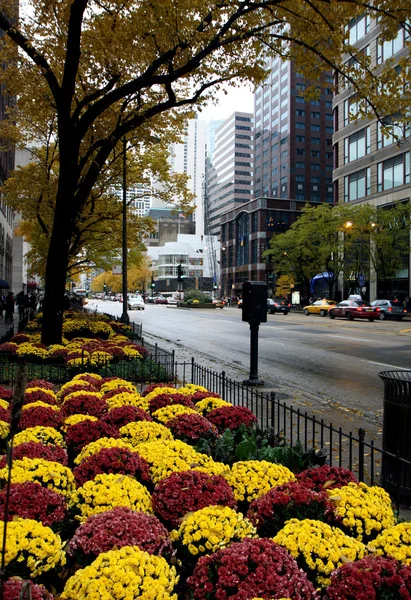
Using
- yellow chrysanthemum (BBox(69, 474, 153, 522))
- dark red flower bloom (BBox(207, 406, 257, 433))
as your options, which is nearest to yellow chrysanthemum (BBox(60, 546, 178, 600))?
yellow chrysanthemum (BBox(69, 474, 153, 522))

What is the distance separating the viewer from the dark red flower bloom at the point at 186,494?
353 centimetres

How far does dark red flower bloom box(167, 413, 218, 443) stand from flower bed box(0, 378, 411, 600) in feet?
0.56

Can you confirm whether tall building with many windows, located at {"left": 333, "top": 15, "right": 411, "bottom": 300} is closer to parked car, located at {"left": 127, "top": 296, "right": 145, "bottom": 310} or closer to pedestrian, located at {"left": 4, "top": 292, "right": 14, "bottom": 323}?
parked car, located at {"left": 127, "top": 296, "right": 145, "bottom": 310}

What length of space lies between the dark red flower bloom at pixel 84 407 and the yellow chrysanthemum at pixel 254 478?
2.29 metres

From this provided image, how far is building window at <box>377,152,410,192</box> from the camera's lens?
1845 inches

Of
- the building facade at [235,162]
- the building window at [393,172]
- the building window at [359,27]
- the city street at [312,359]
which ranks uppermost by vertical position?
the building facade at [235,162]

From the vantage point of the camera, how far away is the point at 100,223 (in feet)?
87.4

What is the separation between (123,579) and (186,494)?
1201 millimetres

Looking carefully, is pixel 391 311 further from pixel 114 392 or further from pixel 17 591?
pixel 17 591

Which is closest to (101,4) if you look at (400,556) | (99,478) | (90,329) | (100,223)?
(90,329)

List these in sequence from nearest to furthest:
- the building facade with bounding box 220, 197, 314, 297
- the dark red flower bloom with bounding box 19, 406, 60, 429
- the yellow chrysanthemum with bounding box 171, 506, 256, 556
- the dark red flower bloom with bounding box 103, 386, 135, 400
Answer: the yellow chrysanthemum with bounding box 171, 506, 256, 556, the dark red flower bloom with bounding box 19, 406, 60, 429, the dark red flower bloom with bounding box 103, 386, 135, 400, the building facade with bounding box 220, 197, 314, 297

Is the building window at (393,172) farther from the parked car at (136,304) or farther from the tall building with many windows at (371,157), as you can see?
the parked car at (136,304)

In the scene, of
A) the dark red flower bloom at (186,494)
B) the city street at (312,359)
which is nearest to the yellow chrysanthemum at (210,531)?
the dark red flower bloom at (186,494)

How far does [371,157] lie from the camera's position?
2061 inches
